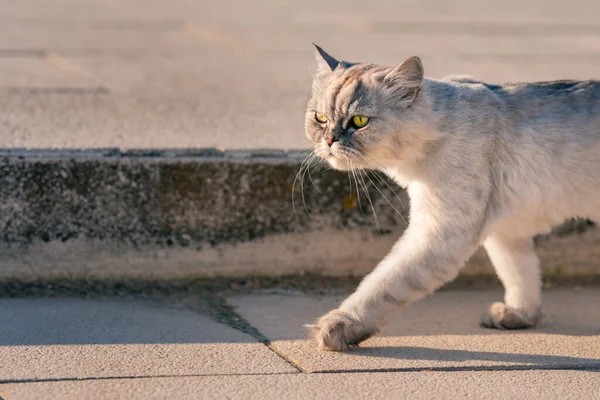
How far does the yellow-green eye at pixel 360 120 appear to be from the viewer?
3.48 meters

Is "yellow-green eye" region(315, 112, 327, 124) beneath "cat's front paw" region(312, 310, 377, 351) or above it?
above

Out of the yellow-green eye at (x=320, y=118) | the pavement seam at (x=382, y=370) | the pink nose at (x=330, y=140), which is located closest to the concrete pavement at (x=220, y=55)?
the yellow-green eye at (x=320, y=118)

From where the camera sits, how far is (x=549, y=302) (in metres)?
4.08

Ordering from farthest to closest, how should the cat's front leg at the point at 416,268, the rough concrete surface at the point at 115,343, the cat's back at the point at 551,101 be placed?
the cat's back at the point at 551,101
the cat's front leg at the point at 416,268
the rough concrete surface at the point at 115,343

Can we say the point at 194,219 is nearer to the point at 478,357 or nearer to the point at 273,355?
the point at 273,355

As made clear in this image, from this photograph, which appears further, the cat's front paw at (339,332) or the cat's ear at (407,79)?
the cat's ear at (407,79)

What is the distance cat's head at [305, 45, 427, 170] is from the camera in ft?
11.3

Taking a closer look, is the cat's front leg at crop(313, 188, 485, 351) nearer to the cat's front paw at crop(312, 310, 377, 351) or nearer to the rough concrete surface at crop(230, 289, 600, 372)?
the cat's front paw at crop(312, 310, 377, 351)

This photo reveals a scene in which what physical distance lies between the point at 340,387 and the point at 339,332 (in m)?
0.36

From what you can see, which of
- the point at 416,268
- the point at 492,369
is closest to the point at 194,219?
the point at 416,268

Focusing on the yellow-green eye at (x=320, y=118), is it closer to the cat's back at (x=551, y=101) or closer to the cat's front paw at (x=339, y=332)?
the cat's back at (x=551, y=101)

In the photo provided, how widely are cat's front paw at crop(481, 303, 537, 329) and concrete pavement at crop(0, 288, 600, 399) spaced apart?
2.3 inches

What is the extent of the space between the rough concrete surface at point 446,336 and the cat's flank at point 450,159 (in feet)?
0.34

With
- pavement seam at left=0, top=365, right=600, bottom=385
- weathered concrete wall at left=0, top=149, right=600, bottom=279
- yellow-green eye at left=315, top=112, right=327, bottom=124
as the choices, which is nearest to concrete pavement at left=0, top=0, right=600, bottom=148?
weathered concrete wall at left=0, top=149, right=600, bottom=279
